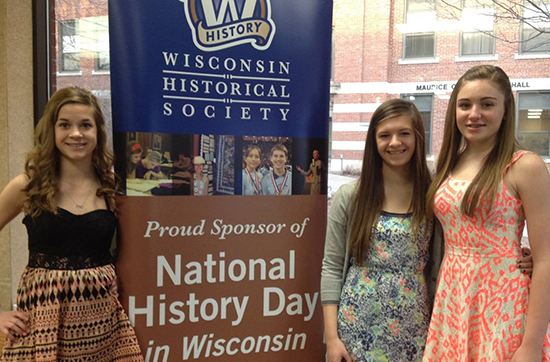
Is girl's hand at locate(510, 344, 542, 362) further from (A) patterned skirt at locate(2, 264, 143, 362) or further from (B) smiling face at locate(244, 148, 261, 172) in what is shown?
(A) patterned skirt at locate(2, 264, 143, 362)

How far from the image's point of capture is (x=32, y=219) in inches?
60.7

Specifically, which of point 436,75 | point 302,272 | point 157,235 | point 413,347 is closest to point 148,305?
point 157,235

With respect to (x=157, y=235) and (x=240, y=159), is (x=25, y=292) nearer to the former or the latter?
(x=157, y=235)

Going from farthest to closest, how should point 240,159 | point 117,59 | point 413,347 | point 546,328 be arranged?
point 240,159, point 117,59, point 413,347, point 546,328

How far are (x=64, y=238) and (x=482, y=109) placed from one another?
1.39 m

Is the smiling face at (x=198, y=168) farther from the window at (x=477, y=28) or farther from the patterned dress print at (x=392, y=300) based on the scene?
the window at (x=477, y=28)

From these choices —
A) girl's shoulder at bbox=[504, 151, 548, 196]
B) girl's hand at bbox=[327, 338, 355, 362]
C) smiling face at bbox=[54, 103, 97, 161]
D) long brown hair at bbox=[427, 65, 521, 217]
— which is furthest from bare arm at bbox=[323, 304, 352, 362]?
smiling face at bbox=[54, 103, 97, 161]

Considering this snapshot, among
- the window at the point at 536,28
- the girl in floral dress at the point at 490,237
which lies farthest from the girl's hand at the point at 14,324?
the window at the point at 536,28

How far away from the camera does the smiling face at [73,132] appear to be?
1.57 meters

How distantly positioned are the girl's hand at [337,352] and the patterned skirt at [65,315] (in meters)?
0.77

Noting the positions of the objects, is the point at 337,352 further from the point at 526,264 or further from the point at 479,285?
the point at 526,264

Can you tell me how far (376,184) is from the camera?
Answer: 157 centimetres

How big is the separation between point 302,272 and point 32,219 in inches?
40.0

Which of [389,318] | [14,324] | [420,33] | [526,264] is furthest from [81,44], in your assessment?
[526,264]
